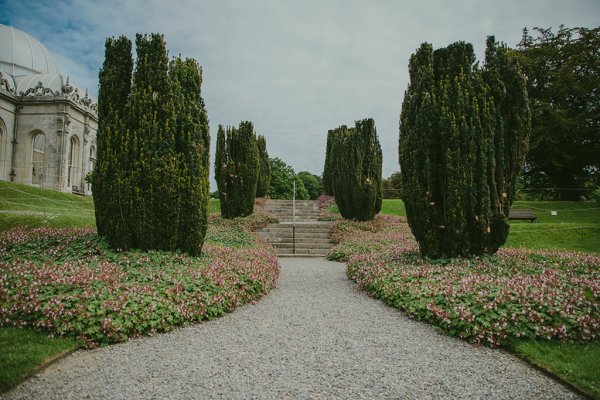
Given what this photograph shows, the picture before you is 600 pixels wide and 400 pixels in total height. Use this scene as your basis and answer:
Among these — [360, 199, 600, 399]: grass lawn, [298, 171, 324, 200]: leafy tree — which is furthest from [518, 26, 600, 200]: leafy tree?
[298, 171, 324, 200]: leafy tree

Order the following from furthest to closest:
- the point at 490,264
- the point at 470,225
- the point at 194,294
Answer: the point at 470,225 → the point at 490,264 → the point at 194,294

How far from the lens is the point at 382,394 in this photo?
2961 millimetres

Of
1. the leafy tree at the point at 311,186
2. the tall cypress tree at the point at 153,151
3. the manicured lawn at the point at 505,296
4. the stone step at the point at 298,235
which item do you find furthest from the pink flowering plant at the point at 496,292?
the leafy tree at the point at 311,186

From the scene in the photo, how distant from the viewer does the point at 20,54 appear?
110 ft

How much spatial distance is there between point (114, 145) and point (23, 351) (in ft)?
15.2

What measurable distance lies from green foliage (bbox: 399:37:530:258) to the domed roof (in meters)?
39.3

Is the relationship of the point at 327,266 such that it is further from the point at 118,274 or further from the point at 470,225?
the point at 118,274

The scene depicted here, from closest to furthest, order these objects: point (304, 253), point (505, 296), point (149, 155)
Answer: point (505, 296) → point (149, 155) → point (304, 253)

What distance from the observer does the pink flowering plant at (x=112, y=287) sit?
13.1 feet

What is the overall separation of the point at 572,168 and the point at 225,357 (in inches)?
1199

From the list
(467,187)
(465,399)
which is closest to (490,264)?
(467,187)

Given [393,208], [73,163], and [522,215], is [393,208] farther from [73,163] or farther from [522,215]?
[73,163]

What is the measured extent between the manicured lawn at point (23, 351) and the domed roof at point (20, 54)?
38723mm

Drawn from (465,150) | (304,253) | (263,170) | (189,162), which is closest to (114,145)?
(189,162)
